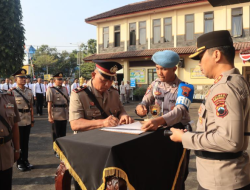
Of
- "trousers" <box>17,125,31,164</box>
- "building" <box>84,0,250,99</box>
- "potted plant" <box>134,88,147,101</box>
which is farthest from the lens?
"potted plant" <box>134,88,147,101</box>

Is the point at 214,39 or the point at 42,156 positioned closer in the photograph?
the point at 214,39

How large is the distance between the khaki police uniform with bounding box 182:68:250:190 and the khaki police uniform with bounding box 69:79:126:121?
1.15 metres

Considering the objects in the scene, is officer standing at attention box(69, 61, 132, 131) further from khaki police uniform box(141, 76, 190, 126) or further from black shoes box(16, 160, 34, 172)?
black shoes box(16, 160, 34, 172)

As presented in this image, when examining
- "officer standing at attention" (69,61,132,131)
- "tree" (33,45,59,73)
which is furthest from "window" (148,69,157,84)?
"tree" (33,45,59,73)

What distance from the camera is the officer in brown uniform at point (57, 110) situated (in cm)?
545

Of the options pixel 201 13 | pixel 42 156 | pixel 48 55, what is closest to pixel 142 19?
pixel 201 13

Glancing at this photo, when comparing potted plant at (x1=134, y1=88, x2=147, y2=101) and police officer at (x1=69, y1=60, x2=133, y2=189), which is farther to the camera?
potted plant at (x1=134, y1=88, x2=147, y2=101)

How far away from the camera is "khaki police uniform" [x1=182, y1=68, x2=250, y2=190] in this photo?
1427 mm

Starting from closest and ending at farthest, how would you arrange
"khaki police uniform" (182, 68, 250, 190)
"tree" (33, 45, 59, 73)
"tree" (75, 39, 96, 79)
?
"khaki police uniform" (182, 68, 250, 190)
"tree" (75, 39, 96, 79)
"tree" (33, 45, 59, 73)

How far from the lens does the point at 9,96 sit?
2.60m

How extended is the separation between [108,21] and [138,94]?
7.51 m

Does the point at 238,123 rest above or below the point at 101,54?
below

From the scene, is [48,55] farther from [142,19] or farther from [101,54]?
[142,19]

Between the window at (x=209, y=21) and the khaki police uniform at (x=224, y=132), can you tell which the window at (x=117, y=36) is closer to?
the window at (x=209, y=21)
